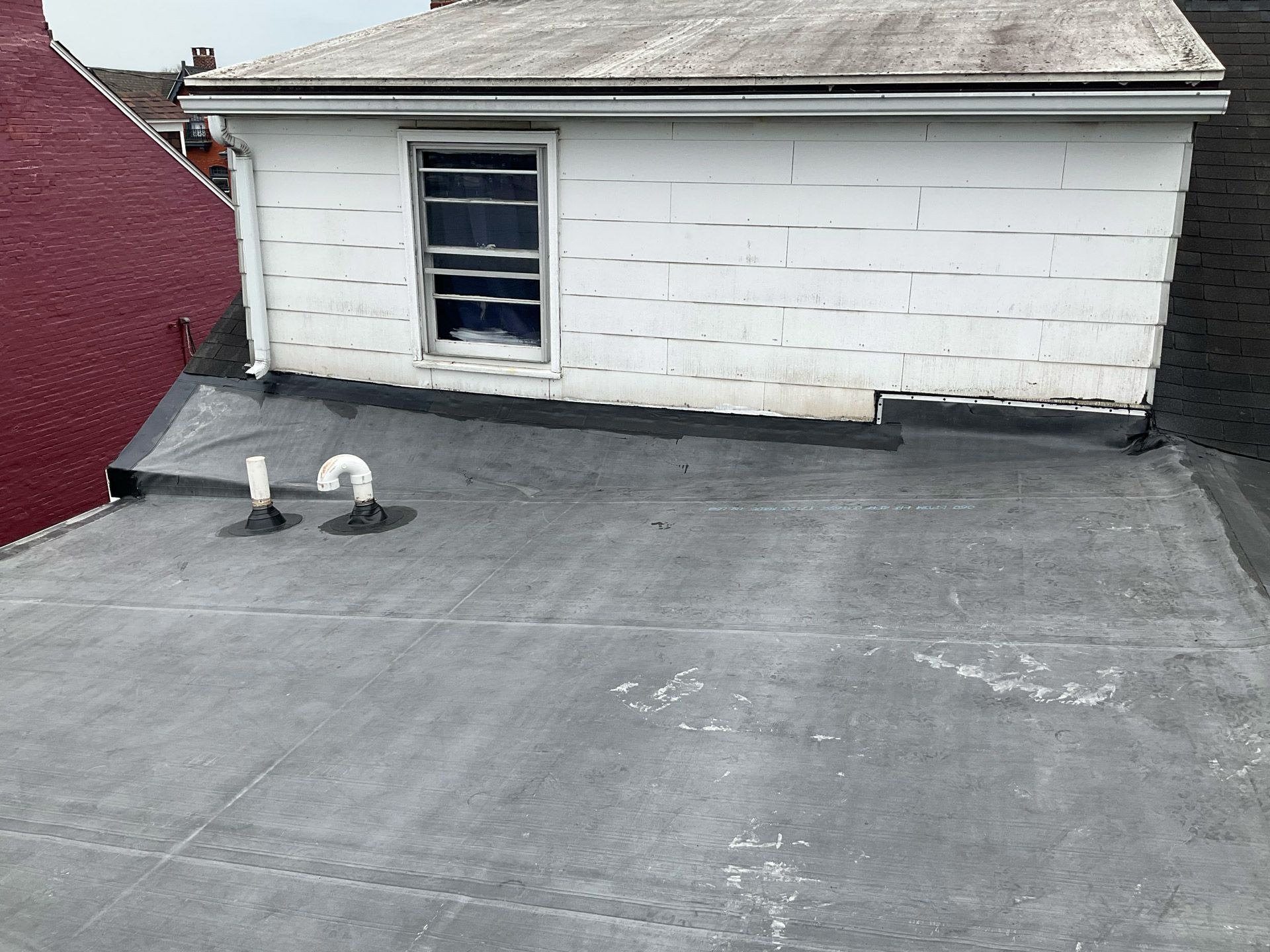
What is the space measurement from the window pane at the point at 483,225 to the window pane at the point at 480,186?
6cm

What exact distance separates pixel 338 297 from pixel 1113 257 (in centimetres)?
514

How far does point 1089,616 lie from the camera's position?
13.0ft

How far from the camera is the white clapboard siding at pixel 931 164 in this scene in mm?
5562

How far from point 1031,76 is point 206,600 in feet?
16.8

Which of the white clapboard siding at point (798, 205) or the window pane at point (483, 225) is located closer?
the white clapboard siding at point (798, 205)

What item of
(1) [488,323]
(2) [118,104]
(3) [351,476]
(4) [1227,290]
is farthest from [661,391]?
(2) [118,104]

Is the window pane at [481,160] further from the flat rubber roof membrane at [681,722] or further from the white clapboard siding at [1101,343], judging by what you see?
the white clapboard siding at [1101,343]

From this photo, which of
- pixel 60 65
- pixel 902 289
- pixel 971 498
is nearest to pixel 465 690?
pixel 971 498

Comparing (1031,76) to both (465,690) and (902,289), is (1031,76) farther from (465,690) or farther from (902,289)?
(465,690)

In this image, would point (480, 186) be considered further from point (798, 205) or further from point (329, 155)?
point (798, 205)

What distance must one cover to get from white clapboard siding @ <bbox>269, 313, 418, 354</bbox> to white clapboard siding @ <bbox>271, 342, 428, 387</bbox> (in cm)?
5

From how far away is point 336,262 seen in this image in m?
7.18

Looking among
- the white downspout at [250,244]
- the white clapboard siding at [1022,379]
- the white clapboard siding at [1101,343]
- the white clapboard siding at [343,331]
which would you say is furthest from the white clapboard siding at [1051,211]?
the white downspout at [250,244]

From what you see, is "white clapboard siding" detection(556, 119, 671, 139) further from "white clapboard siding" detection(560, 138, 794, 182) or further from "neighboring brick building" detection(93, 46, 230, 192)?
"neighboring brick building" detection(93, 46, 230, 192)
